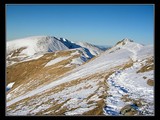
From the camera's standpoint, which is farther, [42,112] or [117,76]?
[117,76]

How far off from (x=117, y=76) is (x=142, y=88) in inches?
263

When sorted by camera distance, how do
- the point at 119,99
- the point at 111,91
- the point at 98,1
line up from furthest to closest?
the point at 111,91 < the point at 119,99 < the point at 98,1

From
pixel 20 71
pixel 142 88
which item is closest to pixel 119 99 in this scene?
pixel 142 88

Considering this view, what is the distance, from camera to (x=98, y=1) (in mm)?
14328

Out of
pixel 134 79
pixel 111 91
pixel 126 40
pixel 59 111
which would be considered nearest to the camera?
pixel 59 111

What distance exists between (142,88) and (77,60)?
1889 inches
